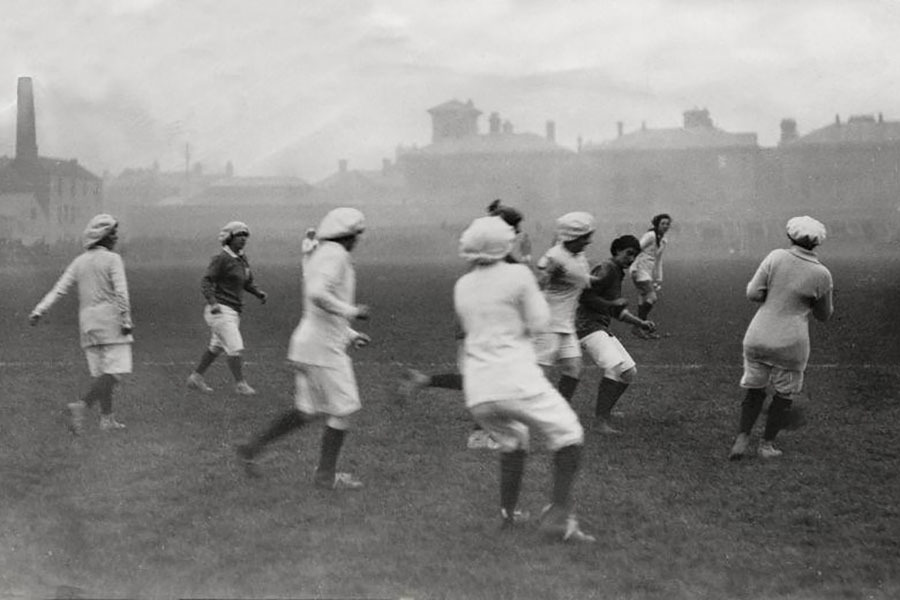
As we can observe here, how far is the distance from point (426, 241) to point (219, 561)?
1930 inches

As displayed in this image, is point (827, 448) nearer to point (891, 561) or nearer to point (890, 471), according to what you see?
point (890, 471)

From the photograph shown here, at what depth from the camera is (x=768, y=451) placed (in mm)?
6453

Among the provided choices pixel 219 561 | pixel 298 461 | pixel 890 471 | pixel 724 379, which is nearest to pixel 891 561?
pixel 890 471

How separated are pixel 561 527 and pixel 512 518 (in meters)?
0.37

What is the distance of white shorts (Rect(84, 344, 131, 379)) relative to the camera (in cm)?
715

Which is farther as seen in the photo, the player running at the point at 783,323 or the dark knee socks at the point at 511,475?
the player running at the point at 783,323

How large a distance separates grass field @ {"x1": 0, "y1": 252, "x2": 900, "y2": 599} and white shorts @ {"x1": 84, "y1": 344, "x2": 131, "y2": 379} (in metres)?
0.49

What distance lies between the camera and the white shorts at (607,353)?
7020mm

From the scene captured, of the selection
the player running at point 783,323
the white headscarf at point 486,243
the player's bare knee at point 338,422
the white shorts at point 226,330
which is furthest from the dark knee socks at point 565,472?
the white shorts at point 226,330

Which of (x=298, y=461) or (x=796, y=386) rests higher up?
(x=796, y=386)

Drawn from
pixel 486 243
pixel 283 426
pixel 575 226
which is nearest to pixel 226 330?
pixel 283 426

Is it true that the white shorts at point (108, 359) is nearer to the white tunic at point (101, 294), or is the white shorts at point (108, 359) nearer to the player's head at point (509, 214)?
the white tunic at point (101, 294)

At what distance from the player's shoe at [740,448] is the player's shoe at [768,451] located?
11cm

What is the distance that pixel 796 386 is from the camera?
6375 mm
